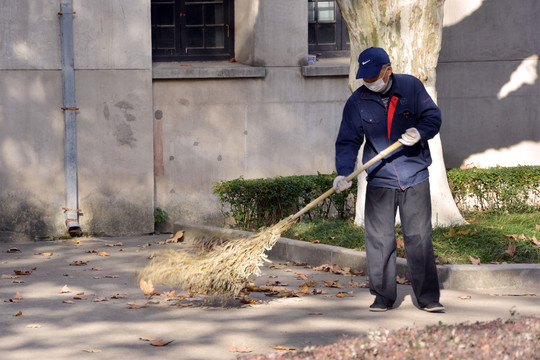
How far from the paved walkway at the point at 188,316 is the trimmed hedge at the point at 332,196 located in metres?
2.05

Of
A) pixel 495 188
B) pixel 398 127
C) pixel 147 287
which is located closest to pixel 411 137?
pixel 398 127

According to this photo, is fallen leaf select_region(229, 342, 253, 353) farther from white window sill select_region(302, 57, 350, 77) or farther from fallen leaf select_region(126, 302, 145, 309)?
white window sill select_region(302, 57, 350, 77)

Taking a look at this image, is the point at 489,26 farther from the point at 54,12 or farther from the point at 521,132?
the point at 54,12

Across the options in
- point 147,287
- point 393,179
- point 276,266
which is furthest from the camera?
point 276,266

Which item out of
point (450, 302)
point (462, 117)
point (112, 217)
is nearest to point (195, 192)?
point (112, 217)

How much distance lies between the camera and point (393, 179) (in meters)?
6.33

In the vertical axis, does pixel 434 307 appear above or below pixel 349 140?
below

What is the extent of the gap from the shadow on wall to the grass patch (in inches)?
90.9

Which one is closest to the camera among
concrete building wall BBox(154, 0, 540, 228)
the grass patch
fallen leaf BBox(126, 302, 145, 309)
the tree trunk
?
fallen leaf BBox(126, 302, 145, 309)

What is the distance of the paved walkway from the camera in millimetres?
5492

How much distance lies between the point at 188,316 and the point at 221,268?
1.58 ft

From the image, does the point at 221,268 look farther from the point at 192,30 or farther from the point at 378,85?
the point at 192,30

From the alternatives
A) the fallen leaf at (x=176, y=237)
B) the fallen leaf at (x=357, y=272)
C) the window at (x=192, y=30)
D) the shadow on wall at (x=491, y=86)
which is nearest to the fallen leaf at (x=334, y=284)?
the fallen leaf at (x=357, y=272)

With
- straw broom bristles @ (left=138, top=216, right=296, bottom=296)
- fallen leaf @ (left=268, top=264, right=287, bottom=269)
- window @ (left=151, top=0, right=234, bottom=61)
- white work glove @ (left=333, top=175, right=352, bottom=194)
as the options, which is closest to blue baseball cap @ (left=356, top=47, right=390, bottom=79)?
white work glove @ (left=333, top=175, right=352, bottom=194)
